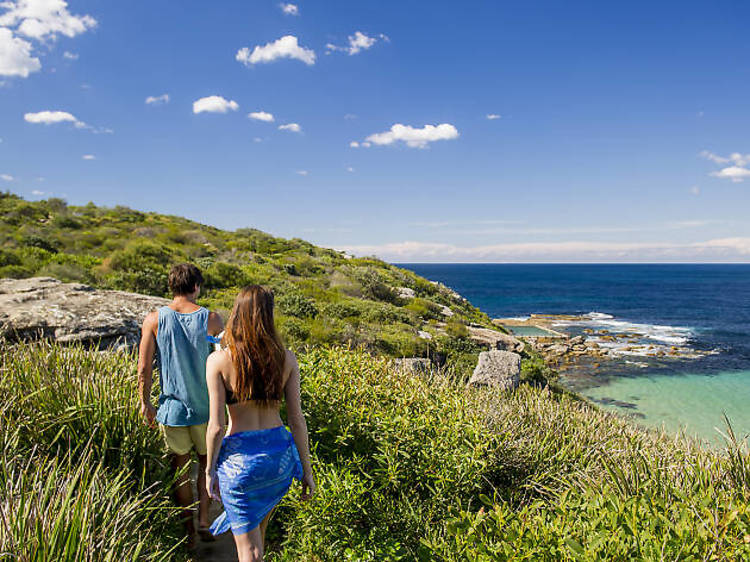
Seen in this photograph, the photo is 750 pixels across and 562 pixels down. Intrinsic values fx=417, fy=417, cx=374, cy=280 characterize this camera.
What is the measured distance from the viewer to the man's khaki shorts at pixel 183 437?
11.0 ft

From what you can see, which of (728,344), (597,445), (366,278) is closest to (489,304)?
(728,344)

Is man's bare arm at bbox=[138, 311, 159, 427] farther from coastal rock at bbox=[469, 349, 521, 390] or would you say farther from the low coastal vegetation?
coastal rock at bbox=[469, 349, 521, 390]

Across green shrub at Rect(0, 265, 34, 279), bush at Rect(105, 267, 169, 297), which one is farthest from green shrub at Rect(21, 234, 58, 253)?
bush at Rect(105, 267, 169, 297)

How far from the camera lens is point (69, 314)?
606 centimetres

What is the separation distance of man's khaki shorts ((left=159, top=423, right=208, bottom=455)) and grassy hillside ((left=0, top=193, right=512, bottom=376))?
5.51m

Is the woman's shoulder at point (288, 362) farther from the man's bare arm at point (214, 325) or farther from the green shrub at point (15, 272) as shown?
the green shrub at point (15, 272)

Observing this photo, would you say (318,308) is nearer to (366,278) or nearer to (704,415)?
(366,278)

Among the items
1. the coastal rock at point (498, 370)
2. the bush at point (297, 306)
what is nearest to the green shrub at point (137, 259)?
the bush at point (297, 306)

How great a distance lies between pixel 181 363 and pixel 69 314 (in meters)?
4.09

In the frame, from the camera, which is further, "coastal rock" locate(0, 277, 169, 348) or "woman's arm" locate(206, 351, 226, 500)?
"coastal rock" locate(0, 277, 169, 348)

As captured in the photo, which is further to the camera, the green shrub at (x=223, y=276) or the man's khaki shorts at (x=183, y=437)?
the green shrub at (x=223, y=276)

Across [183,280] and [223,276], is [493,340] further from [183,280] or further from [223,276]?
[183,280]

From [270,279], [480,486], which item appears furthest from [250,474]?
[270,279]

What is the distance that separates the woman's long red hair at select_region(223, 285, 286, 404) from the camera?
2.48m
